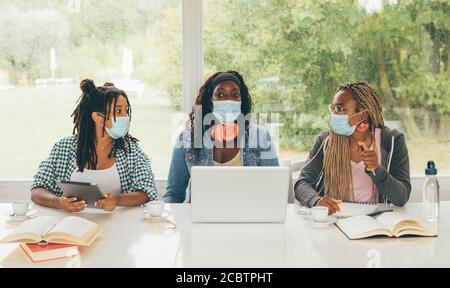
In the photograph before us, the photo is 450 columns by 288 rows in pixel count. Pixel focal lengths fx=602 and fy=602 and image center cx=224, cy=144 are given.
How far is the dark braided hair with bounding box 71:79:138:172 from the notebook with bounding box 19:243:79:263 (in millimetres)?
821

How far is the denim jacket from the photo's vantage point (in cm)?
286

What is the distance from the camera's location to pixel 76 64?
132 inches

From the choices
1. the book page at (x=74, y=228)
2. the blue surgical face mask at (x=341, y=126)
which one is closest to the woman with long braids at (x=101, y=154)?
the book page at (x=74, y=228)

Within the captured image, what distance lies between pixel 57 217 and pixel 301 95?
1.65 m

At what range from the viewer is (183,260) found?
173cm

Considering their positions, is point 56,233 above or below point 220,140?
below

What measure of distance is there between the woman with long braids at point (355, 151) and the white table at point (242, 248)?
1.52 ft

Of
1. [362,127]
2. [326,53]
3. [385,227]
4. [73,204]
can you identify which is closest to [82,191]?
[73,204]

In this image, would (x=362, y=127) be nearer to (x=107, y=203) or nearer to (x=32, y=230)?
(x=107, y=203)

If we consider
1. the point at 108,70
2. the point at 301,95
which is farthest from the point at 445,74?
the point at 108,70

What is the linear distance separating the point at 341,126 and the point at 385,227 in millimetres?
698

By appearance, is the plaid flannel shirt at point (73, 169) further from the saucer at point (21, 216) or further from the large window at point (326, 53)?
the large window at point (326, 53)

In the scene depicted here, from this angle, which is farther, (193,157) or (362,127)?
(193,157)
